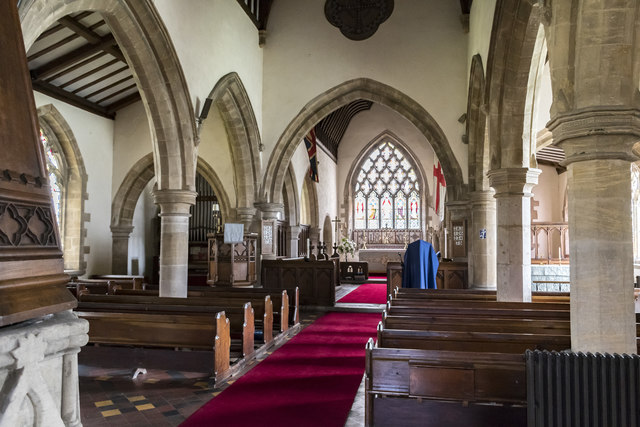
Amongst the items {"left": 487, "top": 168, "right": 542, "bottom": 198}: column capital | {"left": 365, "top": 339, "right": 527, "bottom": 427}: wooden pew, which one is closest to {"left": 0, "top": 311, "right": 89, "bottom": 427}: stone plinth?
{"left": 365, "top": 339, "right": 527, "bottom": 427}: wooden pew

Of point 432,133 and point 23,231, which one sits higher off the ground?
point 432,133

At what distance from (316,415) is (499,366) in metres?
1.57

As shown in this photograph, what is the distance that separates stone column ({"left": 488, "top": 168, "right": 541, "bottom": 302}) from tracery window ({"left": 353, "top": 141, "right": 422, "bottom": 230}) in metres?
15.0

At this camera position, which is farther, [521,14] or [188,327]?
[521,14]

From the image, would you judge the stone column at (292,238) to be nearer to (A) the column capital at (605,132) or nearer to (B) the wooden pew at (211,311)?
(B) the wooden pew at (211,311)

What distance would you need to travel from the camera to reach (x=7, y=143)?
1507 mm

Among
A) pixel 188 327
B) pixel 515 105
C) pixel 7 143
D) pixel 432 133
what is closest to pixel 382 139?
pixel 432 133

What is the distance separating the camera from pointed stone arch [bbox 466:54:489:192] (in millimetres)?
9016

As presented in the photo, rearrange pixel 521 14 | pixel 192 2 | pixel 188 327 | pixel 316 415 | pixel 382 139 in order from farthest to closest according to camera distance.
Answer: pixel 382 139
pixel 192 2
pixel 521 14
pixel 188 327
pixel 316 415

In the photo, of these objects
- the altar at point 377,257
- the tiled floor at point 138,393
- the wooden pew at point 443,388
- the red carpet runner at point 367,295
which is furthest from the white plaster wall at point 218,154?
the wooden pew at point 443,388

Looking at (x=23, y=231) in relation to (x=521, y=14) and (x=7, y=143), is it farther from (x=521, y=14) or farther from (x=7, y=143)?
(x=521, y=14)

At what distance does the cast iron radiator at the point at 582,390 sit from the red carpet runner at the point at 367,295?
27.0 feet

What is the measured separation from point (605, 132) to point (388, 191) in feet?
59.1

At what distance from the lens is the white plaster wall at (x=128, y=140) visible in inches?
504
